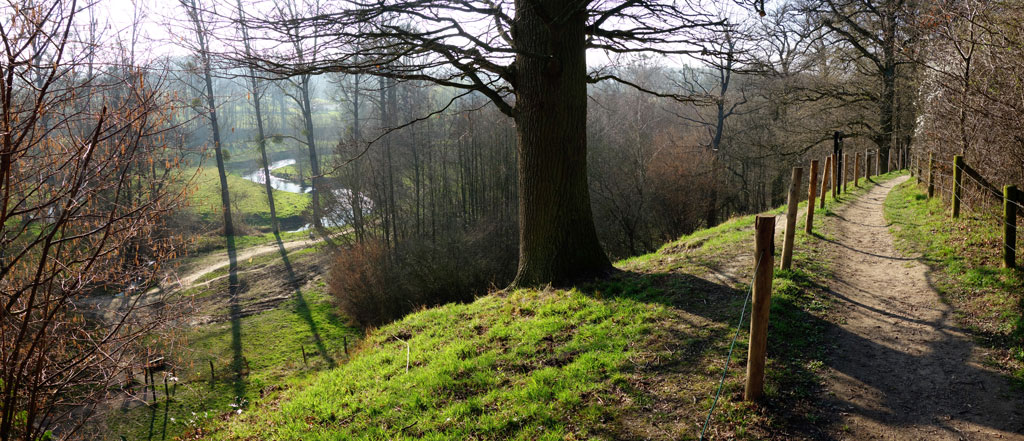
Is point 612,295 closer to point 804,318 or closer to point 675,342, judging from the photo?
point 675,342

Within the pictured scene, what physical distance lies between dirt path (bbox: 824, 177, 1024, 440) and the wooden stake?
84 centimetres

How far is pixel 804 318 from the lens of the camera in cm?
577

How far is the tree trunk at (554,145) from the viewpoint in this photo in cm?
780

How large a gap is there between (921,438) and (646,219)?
73.6 feet

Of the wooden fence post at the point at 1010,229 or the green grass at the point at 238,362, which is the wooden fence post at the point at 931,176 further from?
the green grass at the point at 238,362

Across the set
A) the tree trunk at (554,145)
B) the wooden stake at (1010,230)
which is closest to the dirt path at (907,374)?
the wooden stake at (1010,230)

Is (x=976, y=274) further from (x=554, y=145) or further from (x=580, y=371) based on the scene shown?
(x=554, y=145)

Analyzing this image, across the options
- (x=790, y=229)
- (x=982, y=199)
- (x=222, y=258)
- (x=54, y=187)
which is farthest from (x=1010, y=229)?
(x=222, y=258)

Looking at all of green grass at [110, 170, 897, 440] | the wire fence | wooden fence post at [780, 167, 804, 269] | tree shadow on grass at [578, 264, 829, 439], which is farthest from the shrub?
the wire fence

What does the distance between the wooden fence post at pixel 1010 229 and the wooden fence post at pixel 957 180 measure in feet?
8.61

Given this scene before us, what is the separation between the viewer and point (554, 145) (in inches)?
311

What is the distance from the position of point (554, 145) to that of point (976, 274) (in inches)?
221

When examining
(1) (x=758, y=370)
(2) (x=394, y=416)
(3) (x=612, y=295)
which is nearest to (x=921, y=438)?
(1) (x=758, y=370)

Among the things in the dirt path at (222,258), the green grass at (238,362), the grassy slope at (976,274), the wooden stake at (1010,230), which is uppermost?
the wooden stake at (1010,230)
